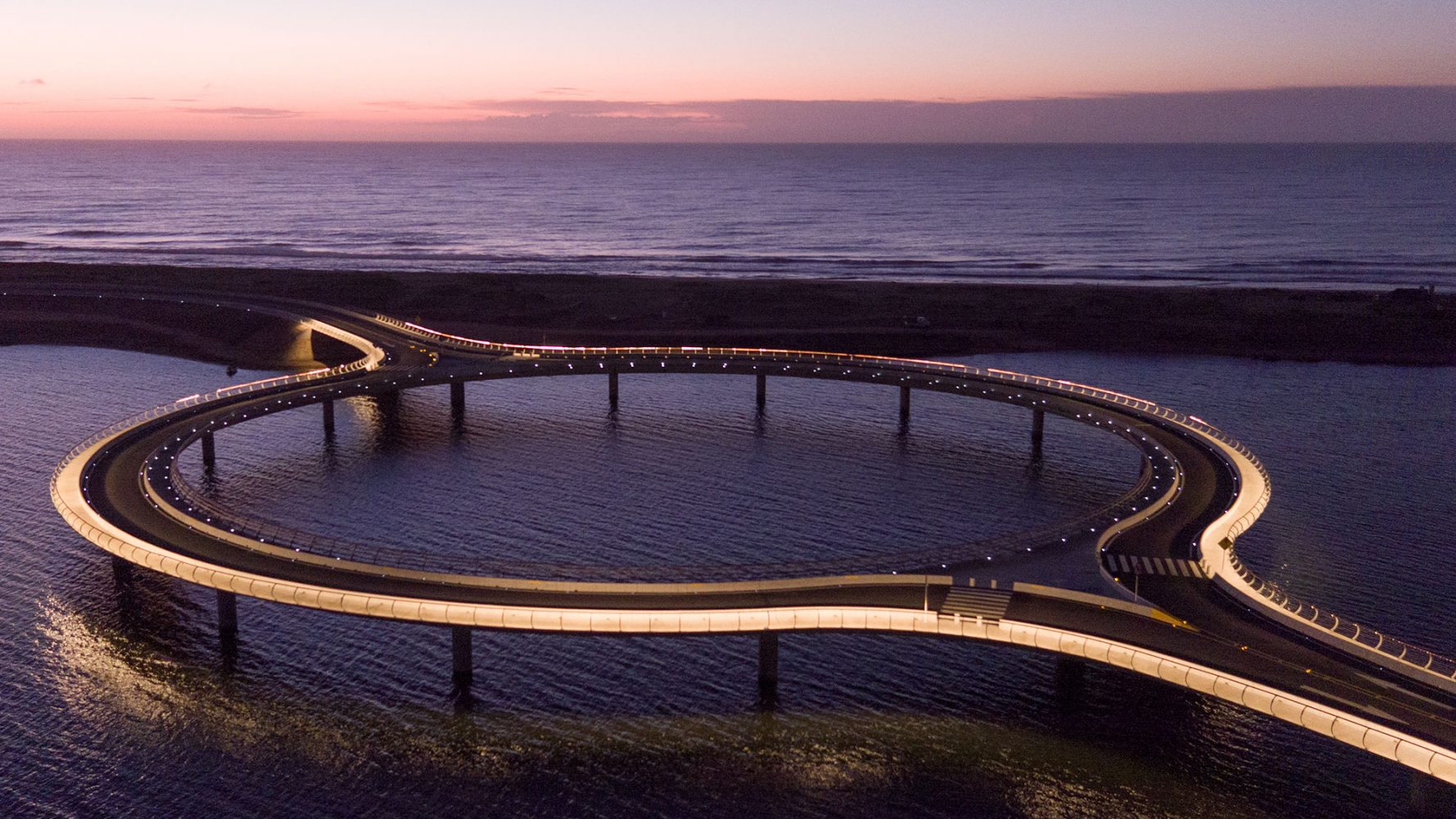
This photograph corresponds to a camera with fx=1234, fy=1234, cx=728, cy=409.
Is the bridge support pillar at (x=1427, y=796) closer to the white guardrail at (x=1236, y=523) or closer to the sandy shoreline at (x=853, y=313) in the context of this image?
the white guardrail at (x=1236, y=523)

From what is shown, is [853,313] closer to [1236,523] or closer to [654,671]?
[1236,523]

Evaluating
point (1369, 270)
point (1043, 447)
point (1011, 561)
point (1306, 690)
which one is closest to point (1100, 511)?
point (1011, 561)

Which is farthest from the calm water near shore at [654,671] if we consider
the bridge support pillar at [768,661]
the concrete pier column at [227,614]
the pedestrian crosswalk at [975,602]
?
the pedestrian crosswalk at [975,602]

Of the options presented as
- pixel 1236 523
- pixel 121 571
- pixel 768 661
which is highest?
pixel 1236 523

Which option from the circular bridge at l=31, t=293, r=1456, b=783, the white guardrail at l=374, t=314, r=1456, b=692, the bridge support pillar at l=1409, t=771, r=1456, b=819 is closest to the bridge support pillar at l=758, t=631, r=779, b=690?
the circular bridge at l=31, t=293, r=1456, b=783

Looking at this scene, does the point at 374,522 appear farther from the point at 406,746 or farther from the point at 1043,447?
the point at 1043,447

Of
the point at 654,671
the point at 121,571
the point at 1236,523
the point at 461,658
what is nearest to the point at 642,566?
the point at 654,671
